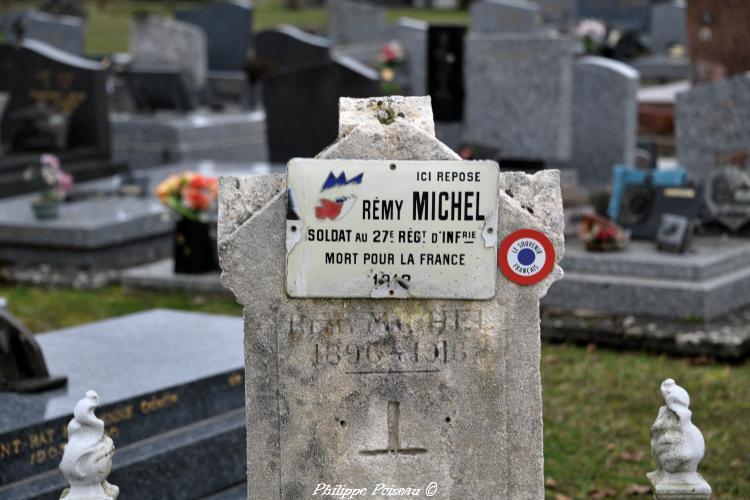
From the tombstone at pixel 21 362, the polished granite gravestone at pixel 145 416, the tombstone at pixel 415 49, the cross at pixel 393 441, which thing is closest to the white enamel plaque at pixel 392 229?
the cross at pixel 393 441

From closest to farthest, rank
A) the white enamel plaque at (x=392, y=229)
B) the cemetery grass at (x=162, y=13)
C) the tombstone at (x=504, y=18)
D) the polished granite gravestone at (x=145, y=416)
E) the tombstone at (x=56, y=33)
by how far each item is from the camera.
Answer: the white enamel plaque at (x=392, y=229) < the polished granite gravestone at (x=145, y=416) < the tombstone at (x=504, y=18) < the tombstone at (x=56, y=33) < the cemetery grass at (x=162, y=13)

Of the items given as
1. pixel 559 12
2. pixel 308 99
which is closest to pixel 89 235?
pixel 308 99

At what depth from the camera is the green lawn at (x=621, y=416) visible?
22.2 feet

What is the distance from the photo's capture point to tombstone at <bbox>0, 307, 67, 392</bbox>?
6180 mm

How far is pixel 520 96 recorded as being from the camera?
1341cm

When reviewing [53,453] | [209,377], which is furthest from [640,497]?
[53,453]

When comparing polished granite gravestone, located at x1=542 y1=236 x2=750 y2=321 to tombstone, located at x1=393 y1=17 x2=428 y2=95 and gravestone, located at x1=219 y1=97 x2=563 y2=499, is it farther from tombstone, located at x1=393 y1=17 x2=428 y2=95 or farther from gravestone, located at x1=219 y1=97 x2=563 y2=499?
tombstone, located at x1=393 y1=17 x2=428 y2=95

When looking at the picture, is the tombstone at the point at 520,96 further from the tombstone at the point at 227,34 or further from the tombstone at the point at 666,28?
the tombstone at the point at 666,28

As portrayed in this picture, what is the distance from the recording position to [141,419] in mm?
6191

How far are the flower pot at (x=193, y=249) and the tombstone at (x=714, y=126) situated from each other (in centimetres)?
422

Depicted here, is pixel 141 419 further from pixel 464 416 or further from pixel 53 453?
pixel 464 416

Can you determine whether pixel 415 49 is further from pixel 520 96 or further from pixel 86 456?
pixel 86 456

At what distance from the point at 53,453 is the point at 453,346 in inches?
93.9

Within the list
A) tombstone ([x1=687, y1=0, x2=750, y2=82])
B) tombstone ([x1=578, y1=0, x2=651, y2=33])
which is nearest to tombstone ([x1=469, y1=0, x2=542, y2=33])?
tombstone ([x1=687, y1=0, x2=750, y2=82])
